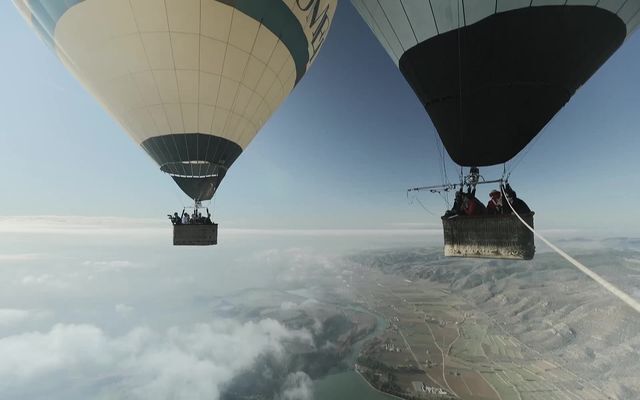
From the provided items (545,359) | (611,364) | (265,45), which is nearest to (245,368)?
(545,359)

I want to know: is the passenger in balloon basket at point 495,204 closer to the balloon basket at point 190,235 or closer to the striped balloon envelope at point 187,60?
the striped balloon envelope at point 187,60

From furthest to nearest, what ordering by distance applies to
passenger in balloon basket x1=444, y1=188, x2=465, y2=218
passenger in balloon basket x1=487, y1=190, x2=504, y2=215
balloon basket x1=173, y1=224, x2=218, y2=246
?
1. balloon basket x1=173, y1=224, x2=218, y2=246
2. passenger in balloon basket x1=444, y1=188, x2=465, y2=218
3. passenger in balloon basket x1=487, y1=190, x2=504, y2=215

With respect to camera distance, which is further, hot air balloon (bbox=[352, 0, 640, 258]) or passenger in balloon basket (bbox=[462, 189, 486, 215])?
passenger in balloon basket (bbox=[462, 189, 486, 215])

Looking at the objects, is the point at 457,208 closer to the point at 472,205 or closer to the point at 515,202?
the point at 472,205

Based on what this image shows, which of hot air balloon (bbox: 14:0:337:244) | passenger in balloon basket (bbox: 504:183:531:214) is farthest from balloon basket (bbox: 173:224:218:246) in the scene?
passenger in balloon basket (bbox: 504:183:531:214)

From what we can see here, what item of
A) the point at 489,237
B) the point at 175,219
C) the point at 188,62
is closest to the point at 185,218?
the point at 175,219

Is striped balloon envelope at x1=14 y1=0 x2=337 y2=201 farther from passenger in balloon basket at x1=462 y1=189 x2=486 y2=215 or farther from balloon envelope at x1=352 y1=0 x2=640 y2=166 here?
passenger in balloon basket at x1=462 y1=189 x2=486 y2=215

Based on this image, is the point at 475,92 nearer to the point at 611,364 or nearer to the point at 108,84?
the point at 108,84
